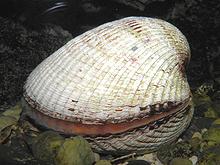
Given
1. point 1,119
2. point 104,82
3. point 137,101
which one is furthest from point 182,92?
point 1,119

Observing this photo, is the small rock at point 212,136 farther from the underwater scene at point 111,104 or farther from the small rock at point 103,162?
the small rock at point 103,162

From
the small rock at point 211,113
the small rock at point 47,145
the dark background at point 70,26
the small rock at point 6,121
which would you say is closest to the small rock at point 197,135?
the small rock at point 211,113

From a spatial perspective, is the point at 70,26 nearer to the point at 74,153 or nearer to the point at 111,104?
the point at 111,104

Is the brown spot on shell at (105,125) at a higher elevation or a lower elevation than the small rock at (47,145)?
higher

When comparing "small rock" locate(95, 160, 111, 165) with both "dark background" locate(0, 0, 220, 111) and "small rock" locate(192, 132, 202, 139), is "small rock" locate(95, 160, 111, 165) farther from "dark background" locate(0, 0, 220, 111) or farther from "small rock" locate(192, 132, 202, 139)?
"dark background" locate(0, 0, 220, 111)

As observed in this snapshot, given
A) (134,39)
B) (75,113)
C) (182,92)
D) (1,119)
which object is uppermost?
(134,39)

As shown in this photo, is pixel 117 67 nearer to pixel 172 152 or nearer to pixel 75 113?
pixel 75 113

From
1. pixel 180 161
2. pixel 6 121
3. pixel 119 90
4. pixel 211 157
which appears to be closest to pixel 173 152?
pixel 180 161
